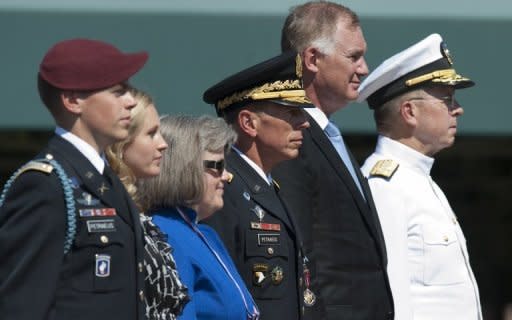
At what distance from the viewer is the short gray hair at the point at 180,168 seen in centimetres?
412

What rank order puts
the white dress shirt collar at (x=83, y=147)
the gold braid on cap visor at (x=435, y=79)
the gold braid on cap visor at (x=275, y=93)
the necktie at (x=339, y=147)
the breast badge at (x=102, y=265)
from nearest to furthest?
the breast badge at (x=102, y=265), the white dress shirt collar at (x=83, y=147), the gold braid on cap visor at (x=275, y=93), the necktie at (x=339, y=147), the gold braid on cap visor at (x=435, y=79)

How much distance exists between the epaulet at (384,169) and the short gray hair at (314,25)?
50cm

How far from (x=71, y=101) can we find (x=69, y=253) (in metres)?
0.38

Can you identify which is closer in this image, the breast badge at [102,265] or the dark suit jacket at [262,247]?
the breast badge at [102,265]

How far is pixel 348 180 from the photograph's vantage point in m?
4.93

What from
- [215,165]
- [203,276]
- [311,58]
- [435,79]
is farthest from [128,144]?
[435,79]

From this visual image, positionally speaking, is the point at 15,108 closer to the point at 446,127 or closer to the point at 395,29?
the point at 395,29

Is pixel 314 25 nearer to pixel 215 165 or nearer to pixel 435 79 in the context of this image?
pixel 435 79

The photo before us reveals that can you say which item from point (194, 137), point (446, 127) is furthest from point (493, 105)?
point (194, 137)

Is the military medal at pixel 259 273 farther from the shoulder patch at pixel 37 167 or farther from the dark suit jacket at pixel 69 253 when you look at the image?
the shoulder patch at pixel 37 167

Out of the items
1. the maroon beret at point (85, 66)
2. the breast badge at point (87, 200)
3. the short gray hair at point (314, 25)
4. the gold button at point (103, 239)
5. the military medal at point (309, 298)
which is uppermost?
the short gray hair at point (314, 25)

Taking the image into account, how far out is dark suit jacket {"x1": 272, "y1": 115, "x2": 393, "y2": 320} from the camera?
484 cm

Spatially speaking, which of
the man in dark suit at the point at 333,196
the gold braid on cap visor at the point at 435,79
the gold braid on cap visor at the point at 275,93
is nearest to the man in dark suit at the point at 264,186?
the gold braid on cap visor at the point at 275,93

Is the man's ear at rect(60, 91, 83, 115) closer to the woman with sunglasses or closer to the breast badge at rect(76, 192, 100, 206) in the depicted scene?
the breast badge at rect(76, 192, 100, 206)
